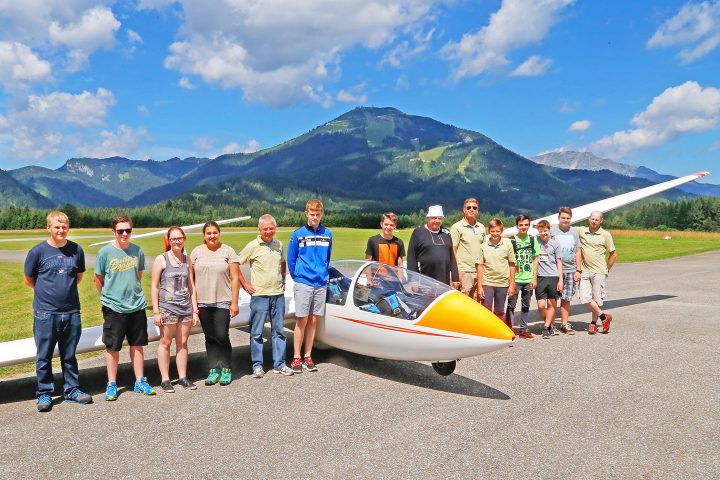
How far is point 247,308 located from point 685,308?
1011cm

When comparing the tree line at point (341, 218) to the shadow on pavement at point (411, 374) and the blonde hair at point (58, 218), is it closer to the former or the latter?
the shadow on pavement at point (411, 374)

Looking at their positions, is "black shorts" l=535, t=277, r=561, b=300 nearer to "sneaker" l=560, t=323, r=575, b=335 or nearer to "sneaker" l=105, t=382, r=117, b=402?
"sneaker" l=560, t=323, r=575, b=335

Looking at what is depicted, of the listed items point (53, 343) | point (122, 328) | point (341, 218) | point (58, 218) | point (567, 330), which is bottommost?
point (567, 330)

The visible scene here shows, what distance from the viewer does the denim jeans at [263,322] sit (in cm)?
666

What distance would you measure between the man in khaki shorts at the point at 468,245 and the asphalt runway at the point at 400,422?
1297 millimetres

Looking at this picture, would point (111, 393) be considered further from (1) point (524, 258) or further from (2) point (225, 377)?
(1) point (524, 258)

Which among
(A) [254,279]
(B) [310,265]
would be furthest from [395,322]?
(A) [254,279]

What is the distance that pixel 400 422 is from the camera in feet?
16.6

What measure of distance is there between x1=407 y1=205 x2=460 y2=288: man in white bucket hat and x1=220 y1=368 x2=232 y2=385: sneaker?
311 centimetres

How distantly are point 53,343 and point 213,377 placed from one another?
5.89 feet

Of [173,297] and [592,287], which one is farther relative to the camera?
[592,287]

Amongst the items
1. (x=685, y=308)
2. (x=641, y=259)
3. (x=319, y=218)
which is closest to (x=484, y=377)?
(x=319, y=218)

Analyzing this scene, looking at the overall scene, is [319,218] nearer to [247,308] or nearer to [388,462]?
[247,308]

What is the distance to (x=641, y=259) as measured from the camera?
28.8 metres
